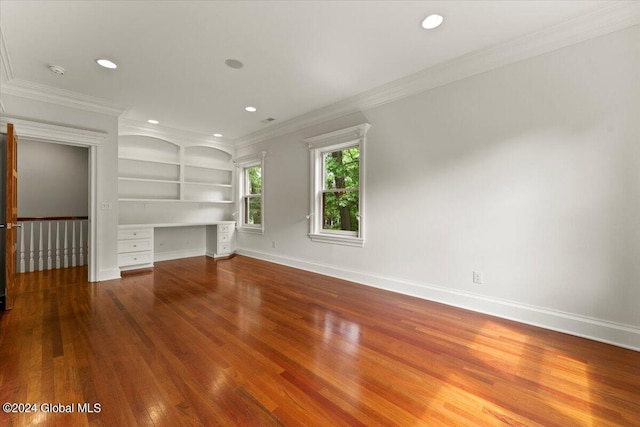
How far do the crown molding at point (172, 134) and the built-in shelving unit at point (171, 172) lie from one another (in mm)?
159

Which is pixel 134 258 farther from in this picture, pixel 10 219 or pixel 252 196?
pixel 252 196

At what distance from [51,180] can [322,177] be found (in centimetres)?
534

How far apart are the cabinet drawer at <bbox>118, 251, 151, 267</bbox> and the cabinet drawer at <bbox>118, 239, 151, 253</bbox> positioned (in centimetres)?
7

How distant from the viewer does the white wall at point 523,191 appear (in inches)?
86.4

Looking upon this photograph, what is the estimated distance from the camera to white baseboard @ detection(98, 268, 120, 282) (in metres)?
4.05

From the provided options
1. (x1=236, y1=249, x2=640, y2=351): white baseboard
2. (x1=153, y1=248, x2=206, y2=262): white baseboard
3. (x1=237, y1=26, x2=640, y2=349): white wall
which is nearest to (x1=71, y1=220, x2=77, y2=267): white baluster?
(x1=153, y1=248, x2=206, y2=262): white baseboard

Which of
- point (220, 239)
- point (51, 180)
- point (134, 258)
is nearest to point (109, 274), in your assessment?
point (134, 258)

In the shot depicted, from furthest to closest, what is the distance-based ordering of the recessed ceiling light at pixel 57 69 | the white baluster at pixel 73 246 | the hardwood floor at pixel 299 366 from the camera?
the white baluster at pixel 73 246, the recessed ceiling light at pixel 57 69, the hardwood floor at pixel 299 366

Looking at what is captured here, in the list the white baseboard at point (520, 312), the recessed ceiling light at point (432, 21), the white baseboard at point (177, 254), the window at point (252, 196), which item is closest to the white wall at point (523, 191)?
the white baseboard at point (520, 312)

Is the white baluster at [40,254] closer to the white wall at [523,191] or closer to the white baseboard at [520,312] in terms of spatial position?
the white baseboard at [520,312]

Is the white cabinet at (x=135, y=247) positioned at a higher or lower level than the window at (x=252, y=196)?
lower

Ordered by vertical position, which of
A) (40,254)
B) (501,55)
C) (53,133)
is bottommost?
(40,254)

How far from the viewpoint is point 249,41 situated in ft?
8.45

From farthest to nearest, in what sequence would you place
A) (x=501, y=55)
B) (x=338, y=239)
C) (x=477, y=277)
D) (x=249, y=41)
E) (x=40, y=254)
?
1. (x=40, y=254)
2. (x=338, y=239)
3. (x=477, y=277)
4. (x=501, y=55)
5. (x=249, y=41)
